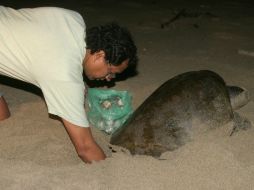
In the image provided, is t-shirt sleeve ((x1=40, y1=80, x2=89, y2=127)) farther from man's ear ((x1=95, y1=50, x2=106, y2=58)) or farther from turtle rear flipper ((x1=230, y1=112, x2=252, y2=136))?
turtle rear flipper ((x1=230, y1=112, x2=252, y2=136))

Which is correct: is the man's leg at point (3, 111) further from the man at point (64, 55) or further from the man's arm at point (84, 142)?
the man's arm at point (84, 142)

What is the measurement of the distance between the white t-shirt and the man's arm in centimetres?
4

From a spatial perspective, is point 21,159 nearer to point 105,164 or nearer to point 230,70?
point 105,164

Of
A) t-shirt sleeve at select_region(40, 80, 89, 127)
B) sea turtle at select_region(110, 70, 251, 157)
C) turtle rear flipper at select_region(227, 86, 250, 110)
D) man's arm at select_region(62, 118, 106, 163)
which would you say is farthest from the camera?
turtle rear flipper at select_region(227, 86, 250, 110)

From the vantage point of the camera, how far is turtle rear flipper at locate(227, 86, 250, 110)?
280 cm

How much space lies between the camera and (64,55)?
77.6 inches

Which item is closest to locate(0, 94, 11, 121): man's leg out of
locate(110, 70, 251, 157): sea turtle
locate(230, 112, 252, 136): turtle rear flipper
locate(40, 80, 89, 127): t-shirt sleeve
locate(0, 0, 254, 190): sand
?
locate(0, 0, 254, 190): sand

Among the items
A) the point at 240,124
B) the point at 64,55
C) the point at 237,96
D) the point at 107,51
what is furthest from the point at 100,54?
the point at 237,96

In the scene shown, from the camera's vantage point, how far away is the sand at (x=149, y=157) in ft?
6.65

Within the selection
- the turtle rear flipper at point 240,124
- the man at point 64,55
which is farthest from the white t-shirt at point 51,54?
the turtle rear flipper at point 240,124

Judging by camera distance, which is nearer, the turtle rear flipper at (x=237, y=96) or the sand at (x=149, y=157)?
the sand at (x=149, y=157)

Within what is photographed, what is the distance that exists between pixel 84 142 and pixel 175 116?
0.55 m

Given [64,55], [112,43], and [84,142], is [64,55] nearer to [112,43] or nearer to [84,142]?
[112,43]

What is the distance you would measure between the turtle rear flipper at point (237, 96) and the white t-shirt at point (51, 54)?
3.84 ft
